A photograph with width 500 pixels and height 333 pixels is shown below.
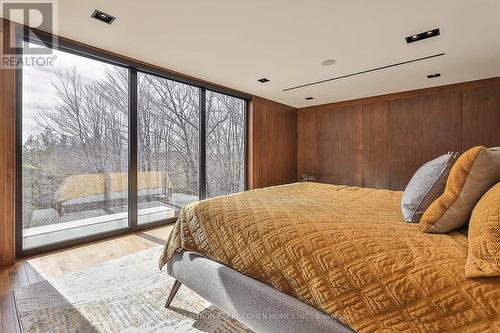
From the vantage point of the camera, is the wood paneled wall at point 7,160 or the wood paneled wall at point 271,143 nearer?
the wood paneled wall at point 7,160

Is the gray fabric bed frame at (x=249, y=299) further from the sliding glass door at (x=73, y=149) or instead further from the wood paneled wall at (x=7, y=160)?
the sliding glass door at (x=73, y=149)

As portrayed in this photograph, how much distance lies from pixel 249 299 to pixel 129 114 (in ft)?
9.98

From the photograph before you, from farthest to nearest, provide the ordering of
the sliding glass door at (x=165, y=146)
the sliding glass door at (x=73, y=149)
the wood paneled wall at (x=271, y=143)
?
the wood paneled wall at (x=271, y=143)
the sliding glass door at (x=165, y=146)
the sliding glass door at (x=73, y=149)

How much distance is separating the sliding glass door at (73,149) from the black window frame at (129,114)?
0.06 meters

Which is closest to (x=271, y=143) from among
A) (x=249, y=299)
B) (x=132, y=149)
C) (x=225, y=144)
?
(x=225, y=144)

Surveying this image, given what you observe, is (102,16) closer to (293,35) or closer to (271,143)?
(293,35)

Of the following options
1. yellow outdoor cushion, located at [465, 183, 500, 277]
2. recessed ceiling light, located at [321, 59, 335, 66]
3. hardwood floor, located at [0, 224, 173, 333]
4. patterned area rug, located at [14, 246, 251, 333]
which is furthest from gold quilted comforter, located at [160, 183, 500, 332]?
recessed ceiling light, located at [321, 59, 335, 66]

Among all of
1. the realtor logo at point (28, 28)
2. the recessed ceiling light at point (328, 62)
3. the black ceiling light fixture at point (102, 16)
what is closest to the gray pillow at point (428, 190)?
the recessed ceiling light at point (328, 62)

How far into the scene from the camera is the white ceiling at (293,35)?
85.5 inches

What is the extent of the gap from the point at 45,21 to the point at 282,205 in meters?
2.86

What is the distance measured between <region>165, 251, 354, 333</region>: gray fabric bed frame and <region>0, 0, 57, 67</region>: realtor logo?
251cm

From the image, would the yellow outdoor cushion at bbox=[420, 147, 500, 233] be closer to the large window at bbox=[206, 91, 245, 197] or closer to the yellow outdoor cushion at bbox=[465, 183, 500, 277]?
the yellow outdoor cushion at bbox=[465, 183, 500, 277]

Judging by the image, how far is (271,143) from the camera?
5.54 metres

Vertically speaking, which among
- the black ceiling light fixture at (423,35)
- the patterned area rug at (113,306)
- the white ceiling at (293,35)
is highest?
the white ceiling at (293,35)
